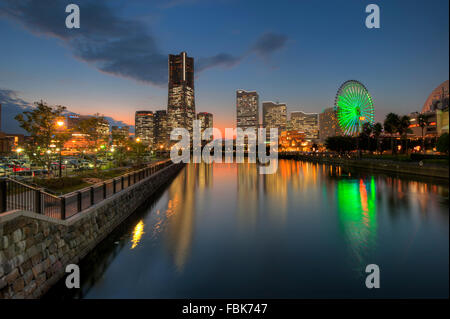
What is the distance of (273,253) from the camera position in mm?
12406

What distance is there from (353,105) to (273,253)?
219 feet

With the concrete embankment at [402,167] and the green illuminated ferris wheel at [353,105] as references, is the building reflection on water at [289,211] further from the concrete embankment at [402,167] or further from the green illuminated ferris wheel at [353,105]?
the green illuminated ferris wheel at [353,105]

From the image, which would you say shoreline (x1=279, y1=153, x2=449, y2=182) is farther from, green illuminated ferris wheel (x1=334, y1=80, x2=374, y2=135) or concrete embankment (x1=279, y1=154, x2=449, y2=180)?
green illuminated ferris wheel (x1=334, y1=80, x2=374, y2=135)

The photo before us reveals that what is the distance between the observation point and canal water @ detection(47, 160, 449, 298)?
8992mm

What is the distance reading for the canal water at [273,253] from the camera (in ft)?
29.5

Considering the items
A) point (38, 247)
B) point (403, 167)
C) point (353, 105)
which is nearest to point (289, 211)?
point (38, 247)

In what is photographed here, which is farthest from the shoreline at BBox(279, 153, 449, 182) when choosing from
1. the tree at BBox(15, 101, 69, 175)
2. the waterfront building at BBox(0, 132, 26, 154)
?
the waterfront building at BBox(0, 132, 26, 154)

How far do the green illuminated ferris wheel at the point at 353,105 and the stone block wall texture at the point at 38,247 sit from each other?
7070 centimetres

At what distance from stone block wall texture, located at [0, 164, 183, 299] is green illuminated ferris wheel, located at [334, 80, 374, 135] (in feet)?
232

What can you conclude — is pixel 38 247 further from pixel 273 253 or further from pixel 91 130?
pixel 91 130

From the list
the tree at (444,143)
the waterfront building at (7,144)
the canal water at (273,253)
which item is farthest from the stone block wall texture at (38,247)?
the waterfront building at (7,144)
